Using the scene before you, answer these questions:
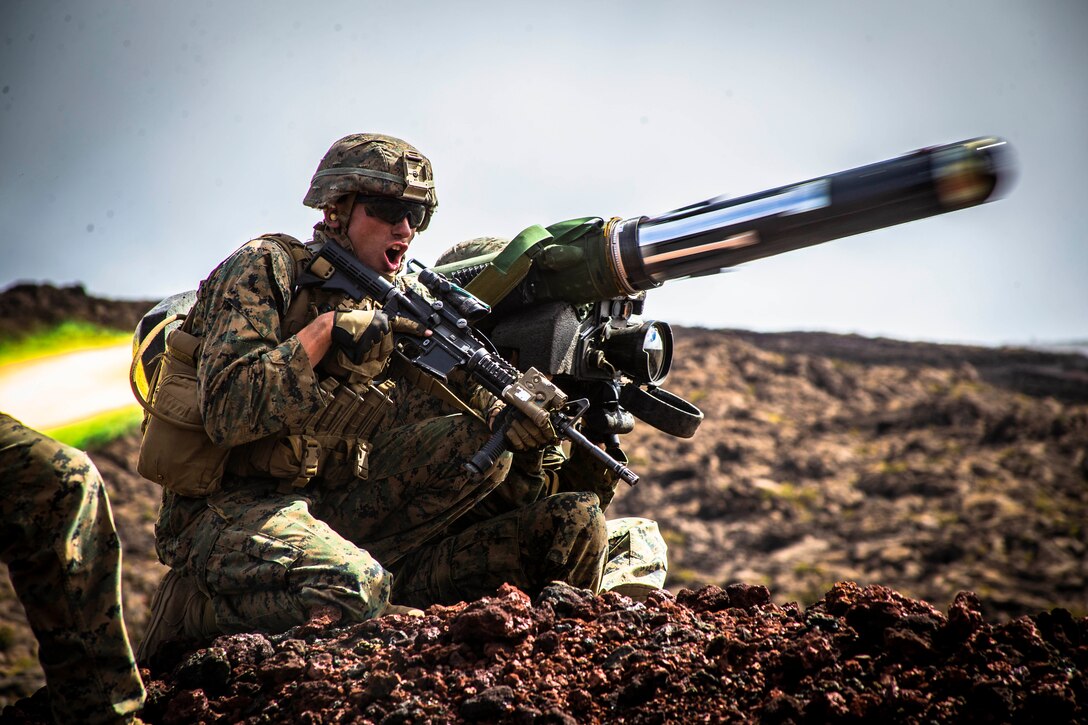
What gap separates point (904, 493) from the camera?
20672 millimetres

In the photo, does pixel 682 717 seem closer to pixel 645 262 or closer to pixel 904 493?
pixel 645 262

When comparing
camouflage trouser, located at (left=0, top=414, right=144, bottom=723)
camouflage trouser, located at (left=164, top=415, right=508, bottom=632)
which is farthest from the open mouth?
camouflage trouser, located at (left=0, top=414, right=144, bottom=723)

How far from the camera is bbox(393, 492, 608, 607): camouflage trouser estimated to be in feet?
17.9

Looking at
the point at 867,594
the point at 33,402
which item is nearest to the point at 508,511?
the point at 867,594

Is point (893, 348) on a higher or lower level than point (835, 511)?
higher

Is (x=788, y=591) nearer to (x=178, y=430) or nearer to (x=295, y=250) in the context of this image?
(x=295, y=250)

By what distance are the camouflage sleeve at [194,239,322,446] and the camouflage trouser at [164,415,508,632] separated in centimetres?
42

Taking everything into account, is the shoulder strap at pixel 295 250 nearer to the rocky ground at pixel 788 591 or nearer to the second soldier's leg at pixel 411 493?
the second soldier's leg at pixel 411 493

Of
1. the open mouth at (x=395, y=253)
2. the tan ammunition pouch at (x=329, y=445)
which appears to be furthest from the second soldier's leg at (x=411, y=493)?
the open mouth at (x=395, y=253)

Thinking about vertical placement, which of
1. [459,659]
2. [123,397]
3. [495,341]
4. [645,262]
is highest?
[645,262]

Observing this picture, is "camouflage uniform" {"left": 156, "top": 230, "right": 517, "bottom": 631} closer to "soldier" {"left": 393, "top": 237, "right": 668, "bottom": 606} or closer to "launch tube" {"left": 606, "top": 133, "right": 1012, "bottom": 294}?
"soldier" {"left": 393, "top": 237, "right": 668, "bottom": 606}

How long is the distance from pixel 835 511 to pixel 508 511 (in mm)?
15319

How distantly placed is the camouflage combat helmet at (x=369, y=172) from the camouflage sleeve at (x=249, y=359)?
1.62ft

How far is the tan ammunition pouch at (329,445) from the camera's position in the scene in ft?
16.6
